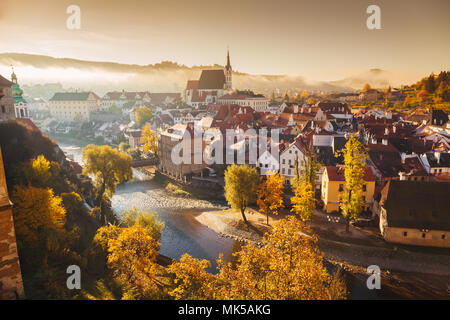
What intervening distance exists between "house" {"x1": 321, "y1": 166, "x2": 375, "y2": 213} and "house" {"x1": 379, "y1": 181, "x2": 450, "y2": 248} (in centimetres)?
234

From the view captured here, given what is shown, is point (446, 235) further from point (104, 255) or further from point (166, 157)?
point (166, 157)

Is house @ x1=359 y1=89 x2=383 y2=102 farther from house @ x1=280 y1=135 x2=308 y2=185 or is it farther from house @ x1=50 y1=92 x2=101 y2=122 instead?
house @ x1=50 y1=92 x2=101 y2=122

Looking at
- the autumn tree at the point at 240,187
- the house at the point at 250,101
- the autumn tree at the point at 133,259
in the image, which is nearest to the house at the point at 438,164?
the autumn tree at the point at 240,187

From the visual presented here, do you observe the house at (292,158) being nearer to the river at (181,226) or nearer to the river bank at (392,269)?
the river at (181,226)

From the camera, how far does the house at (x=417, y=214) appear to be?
14391mm

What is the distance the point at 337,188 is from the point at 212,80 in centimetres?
6249

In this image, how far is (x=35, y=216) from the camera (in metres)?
10.7

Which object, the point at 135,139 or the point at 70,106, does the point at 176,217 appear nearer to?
the point at 135,139

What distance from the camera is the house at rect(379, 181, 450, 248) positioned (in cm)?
Answer: 1439

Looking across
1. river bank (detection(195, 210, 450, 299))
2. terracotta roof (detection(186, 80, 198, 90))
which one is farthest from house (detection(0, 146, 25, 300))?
terracotta roof (detection(186, 80, 198, 90))

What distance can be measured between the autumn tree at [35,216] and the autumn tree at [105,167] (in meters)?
10.4
